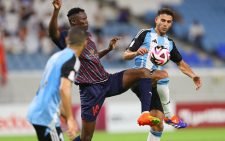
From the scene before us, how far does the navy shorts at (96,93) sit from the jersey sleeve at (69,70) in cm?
242

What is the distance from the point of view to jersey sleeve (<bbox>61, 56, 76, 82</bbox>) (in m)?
7.55

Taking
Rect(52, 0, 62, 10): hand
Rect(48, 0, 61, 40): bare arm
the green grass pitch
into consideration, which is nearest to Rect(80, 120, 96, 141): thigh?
Rect(48, 0, 61, 40): bare arm

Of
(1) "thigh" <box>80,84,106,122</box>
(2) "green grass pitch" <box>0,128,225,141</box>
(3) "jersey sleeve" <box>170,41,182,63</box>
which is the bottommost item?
(2) "green grass pitch" <box>0,128,225,141</box>

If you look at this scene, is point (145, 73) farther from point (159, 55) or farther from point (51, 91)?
point (51, 91)

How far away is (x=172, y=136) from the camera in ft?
56.7

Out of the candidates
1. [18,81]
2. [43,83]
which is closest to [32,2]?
[18,81]

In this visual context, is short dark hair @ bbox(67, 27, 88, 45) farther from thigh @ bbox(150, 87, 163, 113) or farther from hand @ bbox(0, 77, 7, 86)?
hand @ bbox(0, 77, 7, 86)

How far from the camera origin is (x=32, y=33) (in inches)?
822

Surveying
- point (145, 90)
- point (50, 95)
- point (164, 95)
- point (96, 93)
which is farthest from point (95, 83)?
point (50, 95)

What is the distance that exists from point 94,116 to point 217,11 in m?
16.6

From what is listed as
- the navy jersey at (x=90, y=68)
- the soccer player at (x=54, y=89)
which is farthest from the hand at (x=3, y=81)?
the soccer player at (x=54, y=89)

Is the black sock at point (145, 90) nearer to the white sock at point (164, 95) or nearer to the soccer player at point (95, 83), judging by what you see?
the soccer player at point (95, 83)

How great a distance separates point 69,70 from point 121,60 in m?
14.1

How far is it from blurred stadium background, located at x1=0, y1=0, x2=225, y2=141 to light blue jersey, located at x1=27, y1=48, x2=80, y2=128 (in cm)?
879
